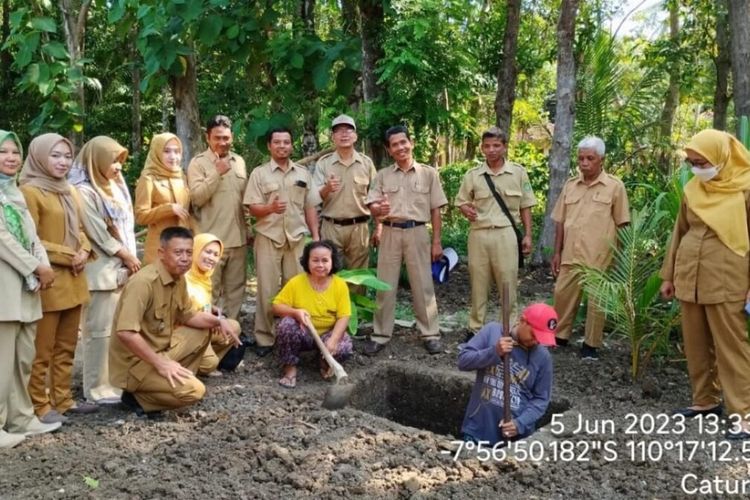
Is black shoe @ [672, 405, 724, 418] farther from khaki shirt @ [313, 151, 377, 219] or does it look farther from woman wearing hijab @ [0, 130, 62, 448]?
woman wearing hijab @ [0, 130, 62, 448]

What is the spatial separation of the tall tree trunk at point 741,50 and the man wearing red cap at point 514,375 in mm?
3816

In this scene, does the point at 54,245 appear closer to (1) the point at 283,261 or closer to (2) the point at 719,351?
(1) the point at 283,261

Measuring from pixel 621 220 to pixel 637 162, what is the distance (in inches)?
171

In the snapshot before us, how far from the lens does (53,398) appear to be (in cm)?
441

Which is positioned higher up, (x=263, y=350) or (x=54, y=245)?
(x=54, y=245)

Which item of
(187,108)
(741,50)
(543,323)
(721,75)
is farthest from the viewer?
(721,75)

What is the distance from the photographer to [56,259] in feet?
13.5

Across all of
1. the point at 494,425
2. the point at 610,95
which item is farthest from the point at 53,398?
the point at 610,95

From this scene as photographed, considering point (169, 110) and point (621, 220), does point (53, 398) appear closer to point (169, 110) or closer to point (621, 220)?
point (621, 220)

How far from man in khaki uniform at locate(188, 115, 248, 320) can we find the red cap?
270cm

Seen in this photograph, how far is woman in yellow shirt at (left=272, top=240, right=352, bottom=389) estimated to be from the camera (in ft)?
16.4

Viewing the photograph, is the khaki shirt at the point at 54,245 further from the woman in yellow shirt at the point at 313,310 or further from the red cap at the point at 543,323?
the red cap at the point at 543,323

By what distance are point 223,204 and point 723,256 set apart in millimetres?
3514

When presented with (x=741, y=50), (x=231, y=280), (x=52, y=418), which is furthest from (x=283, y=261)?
(x=741, y=50)
